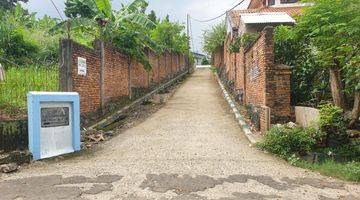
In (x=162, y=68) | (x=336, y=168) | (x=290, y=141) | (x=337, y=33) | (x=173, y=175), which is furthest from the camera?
(x=162, y=68)

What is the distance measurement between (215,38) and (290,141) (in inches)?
1115

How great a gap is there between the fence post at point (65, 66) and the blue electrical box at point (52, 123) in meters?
1.57

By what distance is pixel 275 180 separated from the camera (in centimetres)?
740

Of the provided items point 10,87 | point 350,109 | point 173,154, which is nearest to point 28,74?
point 10,87

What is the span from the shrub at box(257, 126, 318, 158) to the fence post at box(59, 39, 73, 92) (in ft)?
17.4

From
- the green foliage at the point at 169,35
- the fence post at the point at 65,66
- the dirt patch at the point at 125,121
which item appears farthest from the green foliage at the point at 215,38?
the fence post at the point at 65,66

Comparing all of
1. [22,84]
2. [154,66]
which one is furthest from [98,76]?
[154,66]

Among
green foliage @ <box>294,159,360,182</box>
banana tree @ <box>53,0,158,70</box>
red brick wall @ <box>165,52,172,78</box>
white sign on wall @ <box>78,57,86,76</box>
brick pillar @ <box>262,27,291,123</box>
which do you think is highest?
banana tree @ <box>53,0,158,70</box>

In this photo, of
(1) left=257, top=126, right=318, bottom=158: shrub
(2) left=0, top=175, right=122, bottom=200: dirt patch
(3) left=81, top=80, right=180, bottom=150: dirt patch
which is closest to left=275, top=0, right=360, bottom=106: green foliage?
(1) left=257, top=126, right=318, bottom=158: shrub

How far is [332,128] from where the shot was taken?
986 cm

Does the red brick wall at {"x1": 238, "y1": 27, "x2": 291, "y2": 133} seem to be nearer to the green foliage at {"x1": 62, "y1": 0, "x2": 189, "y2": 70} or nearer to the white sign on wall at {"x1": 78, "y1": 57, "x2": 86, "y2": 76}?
the white sign on wall at {"x1": 78, "y1": 57, "x2": 86, "y2": 76}

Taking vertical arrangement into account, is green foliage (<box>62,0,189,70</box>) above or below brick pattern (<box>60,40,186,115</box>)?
above

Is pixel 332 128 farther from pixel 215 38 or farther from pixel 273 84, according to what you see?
pixel 215 38

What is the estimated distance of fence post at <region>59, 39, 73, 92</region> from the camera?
1123 centimetres
